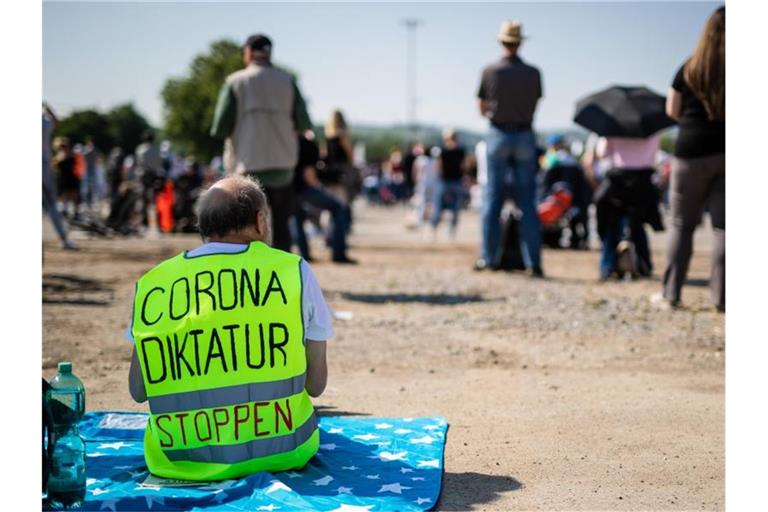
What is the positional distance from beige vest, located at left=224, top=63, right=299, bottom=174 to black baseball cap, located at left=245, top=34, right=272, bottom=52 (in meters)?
0.15

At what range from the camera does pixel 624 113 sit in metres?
9.98

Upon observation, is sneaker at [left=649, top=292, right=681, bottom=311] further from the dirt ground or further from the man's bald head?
the man's bald head

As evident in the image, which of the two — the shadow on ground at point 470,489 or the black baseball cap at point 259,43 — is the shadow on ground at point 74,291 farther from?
the shadow on ground at point 470,489

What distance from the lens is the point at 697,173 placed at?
7.55 m

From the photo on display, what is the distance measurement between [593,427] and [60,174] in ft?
61.9

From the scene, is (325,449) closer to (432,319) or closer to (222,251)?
(222,251)

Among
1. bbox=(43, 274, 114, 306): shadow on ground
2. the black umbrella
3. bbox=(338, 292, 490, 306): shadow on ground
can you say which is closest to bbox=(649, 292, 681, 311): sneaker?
bbox=(338, 292, 490, 306): shadow on ground

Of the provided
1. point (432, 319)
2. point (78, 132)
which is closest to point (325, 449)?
point (432, 319)

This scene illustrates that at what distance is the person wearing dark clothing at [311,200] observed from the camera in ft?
37.2

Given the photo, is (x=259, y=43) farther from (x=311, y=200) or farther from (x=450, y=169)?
(x=450, y=169)

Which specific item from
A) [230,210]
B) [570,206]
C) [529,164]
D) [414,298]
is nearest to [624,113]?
[529,164]

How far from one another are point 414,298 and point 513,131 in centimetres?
228

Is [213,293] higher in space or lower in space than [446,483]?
higher

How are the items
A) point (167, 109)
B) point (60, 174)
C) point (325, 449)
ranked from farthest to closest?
point (167, 109)
point (60, 174)
point (325, 449)
